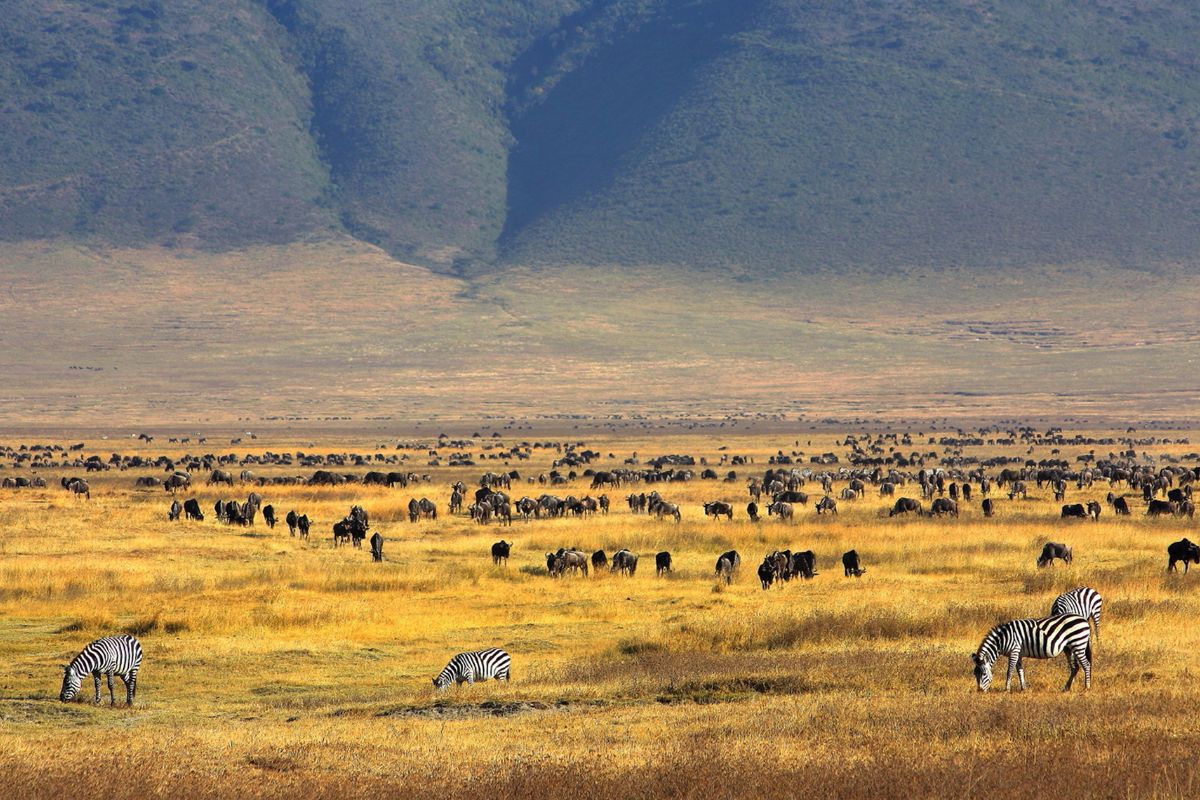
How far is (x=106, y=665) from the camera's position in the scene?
18219 mm

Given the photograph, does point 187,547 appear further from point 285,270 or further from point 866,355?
point 285,270

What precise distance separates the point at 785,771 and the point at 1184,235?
560 feet

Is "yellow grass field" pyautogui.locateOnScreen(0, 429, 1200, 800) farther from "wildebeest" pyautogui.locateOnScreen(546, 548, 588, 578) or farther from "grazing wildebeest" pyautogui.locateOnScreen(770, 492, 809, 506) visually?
"grazing wildebeest" pyautogui.locateOnScreen(770, 492, 809, 506)

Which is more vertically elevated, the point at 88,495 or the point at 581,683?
the point at 88,495

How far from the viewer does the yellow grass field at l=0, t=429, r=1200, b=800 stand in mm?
13062

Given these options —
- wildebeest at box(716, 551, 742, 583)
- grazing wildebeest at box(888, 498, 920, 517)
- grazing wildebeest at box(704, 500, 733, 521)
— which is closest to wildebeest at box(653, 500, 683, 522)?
grazing wildebeest at box(704, 500, 733, 521)

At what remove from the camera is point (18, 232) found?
184m

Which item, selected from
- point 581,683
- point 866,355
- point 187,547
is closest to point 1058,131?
point 866,355

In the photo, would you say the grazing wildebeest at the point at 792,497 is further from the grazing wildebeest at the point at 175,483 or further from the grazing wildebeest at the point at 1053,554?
the grazing wildebeest at the point at 175,483

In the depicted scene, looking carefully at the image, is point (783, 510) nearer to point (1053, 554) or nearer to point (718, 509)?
point (718, 509)

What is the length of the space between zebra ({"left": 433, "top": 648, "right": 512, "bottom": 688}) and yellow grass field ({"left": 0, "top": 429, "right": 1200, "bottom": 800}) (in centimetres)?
19

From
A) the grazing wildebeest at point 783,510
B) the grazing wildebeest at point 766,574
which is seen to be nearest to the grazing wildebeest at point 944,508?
the grazing wildebeest at point 783,510

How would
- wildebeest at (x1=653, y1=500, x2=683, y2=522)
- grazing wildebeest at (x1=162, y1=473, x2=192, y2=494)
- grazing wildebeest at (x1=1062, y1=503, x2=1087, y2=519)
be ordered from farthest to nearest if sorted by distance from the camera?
grazing wildebeest at (x1=162, y1=473, x2=192, y2=494), wildebeest at (x1=653, y1=500, x2=683, y2=522), grazing wildebeest at (x1=1062, y1=503, x2=1087, y2=519)

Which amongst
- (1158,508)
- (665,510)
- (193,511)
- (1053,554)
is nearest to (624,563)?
(1053,554)
